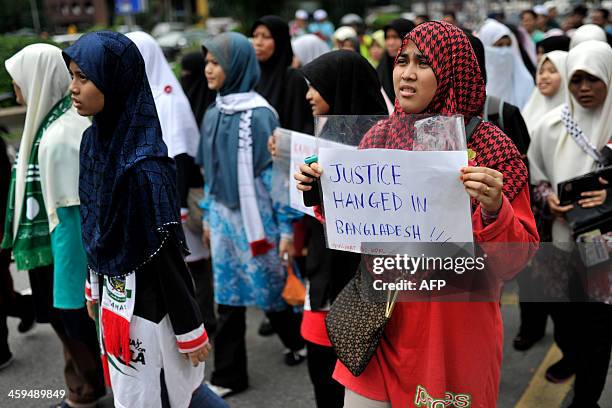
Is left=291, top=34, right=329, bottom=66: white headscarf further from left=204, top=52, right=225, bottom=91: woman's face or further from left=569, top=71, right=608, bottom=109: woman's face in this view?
left=569, top=71, right=608, bottom=109: woman's face

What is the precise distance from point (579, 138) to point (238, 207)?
71.4 inches

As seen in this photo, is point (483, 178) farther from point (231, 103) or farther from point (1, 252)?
point (1, 252)

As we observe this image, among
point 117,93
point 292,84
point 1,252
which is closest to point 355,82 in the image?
point 117,93

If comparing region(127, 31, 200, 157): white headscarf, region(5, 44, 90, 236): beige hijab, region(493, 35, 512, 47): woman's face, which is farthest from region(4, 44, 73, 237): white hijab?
region(493, 35, 512, 47): woman's face

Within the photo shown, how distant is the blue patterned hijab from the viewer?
244cm

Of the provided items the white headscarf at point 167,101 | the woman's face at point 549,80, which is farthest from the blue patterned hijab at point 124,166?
the woman's face at point 549,80

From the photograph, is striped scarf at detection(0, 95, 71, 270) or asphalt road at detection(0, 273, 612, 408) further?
asphalt road at detection(0, 273, 612, 408)

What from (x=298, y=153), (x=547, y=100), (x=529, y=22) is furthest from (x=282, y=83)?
(x=529, y=22)

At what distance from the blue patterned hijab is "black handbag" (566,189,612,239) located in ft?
5.91

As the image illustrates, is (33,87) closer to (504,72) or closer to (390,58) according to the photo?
(390,58)

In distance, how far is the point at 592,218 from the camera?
310cm

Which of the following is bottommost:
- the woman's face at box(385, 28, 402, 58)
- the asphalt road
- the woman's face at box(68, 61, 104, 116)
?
the asphalt road

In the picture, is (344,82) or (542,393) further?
(542,393)

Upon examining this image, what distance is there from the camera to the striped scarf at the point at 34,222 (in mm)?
3297
